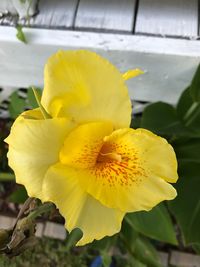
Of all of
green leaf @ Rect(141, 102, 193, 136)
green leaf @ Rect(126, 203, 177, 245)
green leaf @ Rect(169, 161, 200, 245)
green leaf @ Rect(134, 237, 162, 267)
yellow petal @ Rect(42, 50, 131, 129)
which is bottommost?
green leaf @ Rect(134, 237, 162, 267)

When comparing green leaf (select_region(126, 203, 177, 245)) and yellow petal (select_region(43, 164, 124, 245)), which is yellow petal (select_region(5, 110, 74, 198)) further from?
green leaf (select_region(126, 203, 177, 245))

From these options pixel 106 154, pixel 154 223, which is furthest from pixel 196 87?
pixel 106 154

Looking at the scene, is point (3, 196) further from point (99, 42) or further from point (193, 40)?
point (193, 40)

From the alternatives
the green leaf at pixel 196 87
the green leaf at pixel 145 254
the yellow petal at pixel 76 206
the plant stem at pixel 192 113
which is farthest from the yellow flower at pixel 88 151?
the green leaf at pixel 145 254

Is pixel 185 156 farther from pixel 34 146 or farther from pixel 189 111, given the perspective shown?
pixel 34 146

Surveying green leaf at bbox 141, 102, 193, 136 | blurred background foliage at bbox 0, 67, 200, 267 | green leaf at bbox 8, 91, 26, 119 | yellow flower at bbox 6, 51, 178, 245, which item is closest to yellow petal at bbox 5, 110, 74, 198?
yellow flower at bbox 6, 51, 178, 245
